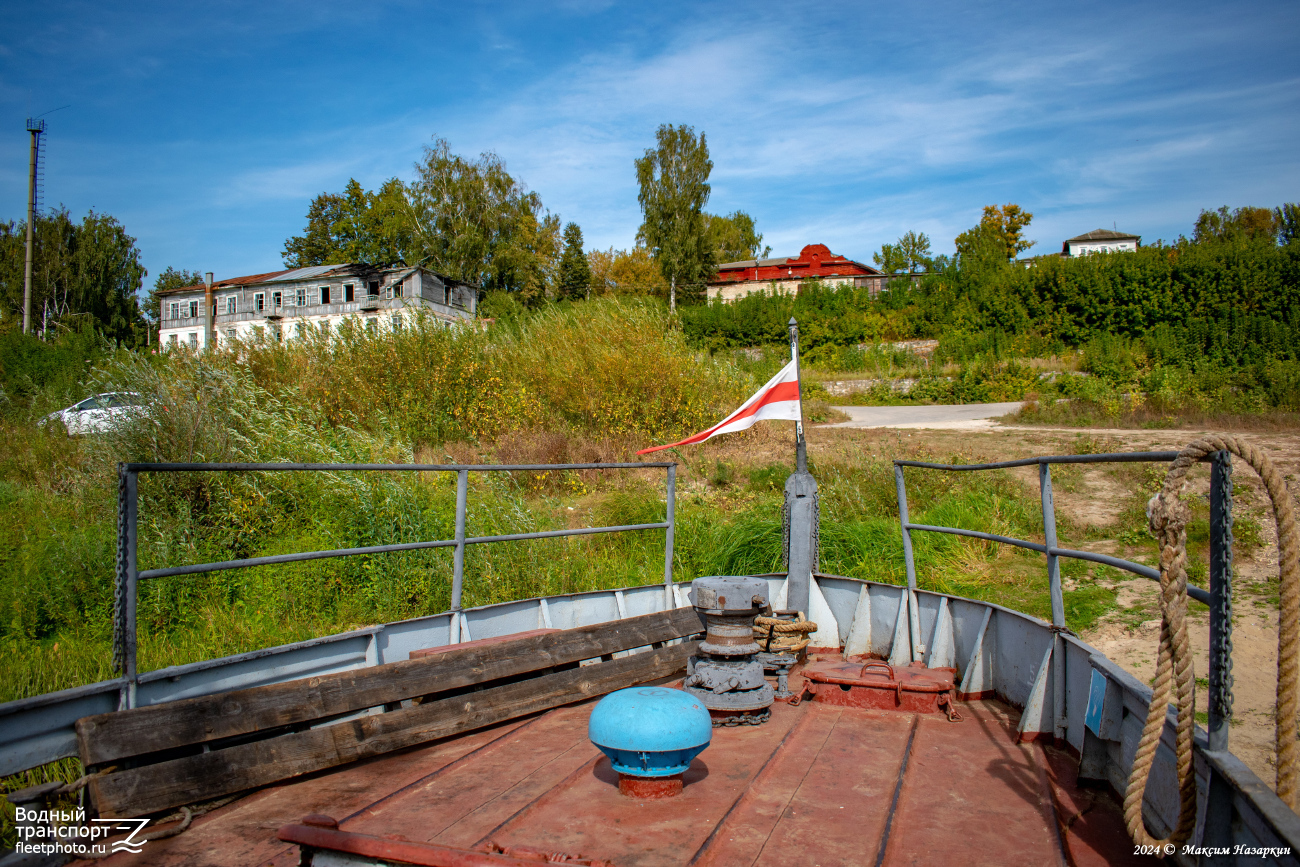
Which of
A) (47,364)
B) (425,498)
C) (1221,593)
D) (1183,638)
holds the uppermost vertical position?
(47,364)

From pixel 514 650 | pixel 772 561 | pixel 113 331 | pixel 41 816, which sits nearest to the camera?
pixel 41 816

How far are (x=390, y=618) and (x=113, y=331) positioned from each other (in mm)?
55376

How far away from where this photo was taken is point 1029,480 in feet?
39.4

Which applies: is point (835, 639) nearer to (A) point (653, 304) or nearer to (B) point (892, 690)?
(B) point (892, 690)

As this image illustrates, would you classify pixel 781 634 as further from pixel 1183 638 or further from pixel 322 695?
pixel 1183 638

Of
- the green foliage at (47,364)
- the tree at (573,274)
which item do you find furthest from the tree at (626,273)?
the green foliage at (47,364)

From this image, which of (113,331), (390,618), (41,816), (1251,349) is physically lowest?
(390,618)

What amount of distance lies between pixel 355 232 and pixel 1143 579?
58748mm

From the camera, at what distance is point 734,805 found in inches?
112

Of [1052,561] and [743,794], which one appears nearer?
[743,794]

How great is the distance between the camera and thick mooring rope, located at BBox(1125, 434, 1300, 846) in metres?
1.83

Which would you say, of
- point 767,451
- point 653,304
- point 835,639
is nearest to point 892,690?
point 835,639

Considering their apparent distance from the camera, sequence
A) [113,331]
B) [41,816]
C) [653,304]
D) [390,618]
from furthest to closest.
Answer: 1. [113,331]
2. [653,304]
3. [390,618]
4. [41,816]

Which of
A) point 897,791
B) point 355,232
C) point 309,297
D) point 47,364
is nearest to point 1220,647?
point 897,791
